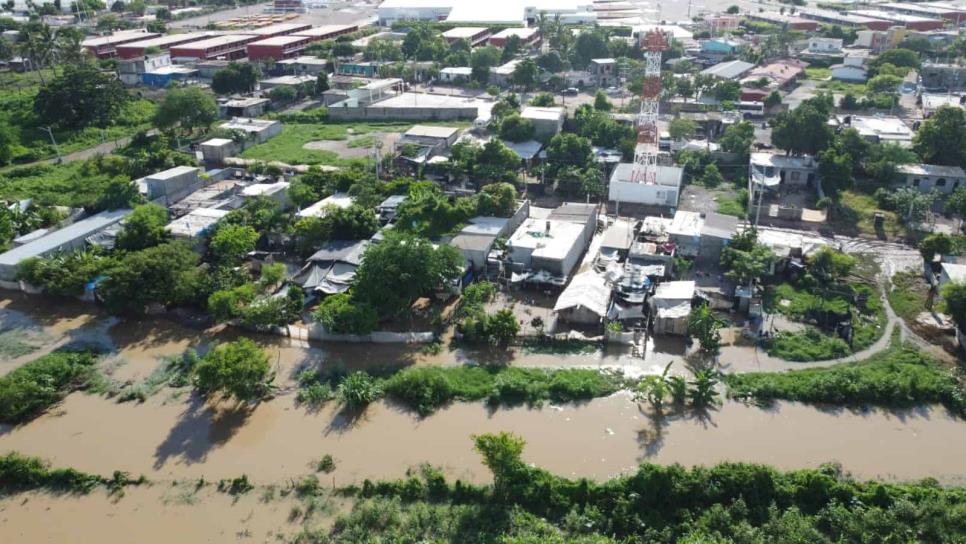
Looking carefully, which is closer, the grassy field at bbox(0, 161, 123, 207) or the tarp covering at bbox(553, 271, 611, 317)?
the tarp covering at bbox(553, 271, 611, 317)

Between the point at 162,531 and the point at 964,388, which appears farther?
the point at 964,388

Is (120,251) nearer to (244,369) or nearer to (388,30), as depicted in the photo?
(244,369)

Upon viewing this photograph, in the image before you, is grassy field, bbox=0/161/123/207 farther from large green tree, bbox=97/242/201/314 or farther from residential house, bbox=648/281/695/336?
residential house, bbox=648/281/695/336

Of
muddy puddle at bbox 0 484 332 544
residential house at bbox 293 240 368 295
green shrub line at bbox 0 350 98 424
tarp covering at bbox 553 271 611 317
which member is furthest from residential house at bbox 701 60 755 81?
muddy puddle at bbox 0 484 332 544

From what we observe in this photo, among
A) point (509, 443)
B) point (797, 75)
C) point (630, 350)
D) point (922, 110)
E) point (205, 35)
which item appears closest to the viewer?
point (509, 443)

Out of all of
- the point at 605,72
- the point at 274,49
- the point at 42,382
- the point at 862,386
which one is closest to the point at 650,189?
the point at 862,386

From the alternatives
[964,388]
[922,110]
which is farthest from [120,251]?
[922,110]

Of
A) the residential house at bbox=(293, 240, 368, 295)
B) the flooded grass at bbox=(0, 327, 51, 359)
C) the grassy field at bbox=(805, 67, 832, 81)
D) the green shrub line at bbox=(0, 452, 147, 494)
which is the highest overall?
the grassy field at bbox=(805, 67, 832, 81)
